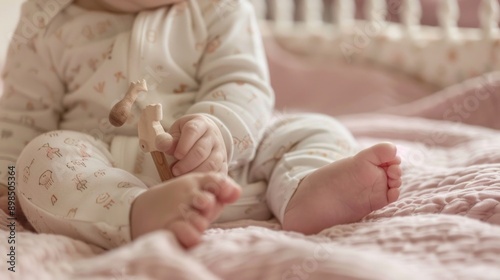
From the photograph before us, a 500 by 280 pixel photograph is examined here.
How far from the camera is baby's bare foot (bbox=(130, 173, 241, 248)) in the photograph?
60 centimetres

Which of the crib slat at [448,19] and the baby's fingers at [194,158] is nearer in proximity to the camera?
the baby's fingers at [194,158]

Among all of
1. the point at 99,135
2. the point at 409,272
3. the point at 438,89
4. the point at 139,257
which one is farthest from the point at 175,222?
the point at 438,89

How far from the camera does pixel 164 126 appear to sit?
0.87 metres

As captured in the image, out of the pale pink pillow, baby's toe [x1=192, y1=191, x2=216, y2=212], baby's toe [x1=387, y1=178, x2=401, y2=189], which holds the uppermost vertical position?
baby's toe [x1=192, y1=191, x2=216, y2=212]

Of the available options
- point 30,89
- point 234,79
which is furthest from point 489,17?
point 30,89

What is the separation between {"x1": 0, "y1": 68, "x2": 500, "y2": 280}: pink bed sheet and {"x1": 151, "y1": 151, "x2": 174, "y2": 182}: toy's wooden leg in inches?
3.0

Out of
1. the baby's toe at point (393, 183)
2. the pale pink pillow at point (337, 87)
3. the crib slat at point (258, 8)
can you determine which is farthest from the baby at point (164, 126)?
the crib slat at point (258, 8)

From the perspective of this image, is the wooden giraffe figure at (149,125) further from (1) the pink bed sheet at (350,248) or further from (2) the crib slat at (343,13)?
(2) the crib slat at (343,13)

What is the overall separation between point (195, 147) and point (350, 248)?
0.60 feet

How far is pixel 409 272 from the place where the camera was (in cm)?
55

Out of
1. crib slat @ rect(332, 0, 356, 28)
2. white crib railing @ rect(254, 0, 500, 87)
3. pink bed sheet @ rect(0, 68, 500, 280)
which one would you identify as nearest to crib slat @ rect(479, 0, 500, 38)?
white crib railing @ rect(254, 0, 500, 87)

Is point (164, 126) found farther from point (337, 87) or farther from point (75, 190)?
point (337, 87)

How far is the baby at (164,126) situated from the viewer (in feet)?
2.36

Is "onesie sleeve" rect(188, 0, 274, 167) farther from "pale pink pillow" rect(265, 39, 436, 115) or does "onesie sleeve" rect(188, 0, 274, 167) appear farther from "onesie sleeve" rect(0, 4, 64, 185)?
"pale pink pillow" rect(265, 39, 436, 115)
